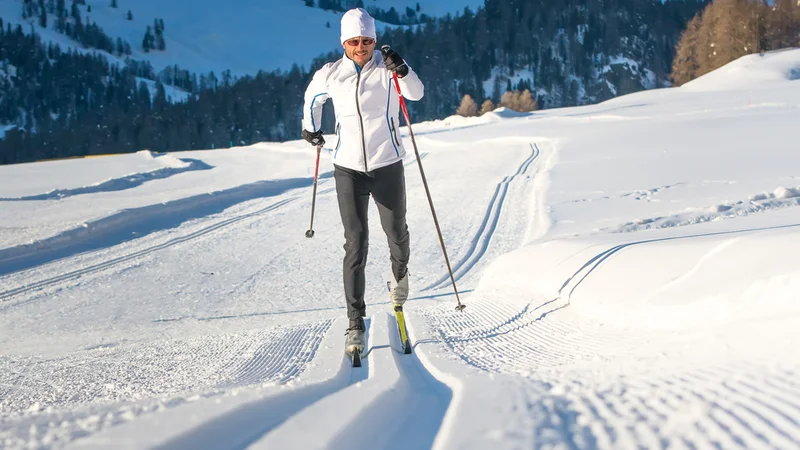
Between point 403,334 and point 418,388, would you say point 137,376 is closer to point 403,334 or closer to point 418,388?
point 403,334

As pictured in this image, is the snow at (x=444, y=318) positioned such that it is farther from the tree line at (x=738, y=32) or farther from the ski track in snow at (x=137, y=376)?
the tree line at (x=738, y=32)

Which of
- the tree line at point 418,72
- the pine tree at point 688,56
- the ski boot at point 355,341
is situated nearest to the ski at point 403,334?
the ski boot at point 355,341

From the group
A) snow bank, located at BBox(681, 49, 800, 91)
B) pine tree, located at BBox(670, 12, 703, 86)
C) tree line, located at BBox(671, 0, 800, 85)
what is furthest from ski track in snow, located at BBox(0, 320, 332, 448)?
pine tree, located at BBox(670, 12, 703, 86)

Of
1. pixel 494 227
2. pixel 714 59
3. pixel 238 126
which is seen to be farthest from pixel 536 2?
pixel 494 227

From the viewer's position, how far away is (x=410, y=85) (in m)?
3.97

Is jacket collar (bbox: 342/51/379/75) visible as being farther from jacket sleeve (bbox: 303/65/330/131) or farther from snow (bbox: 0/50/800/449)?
snow (bbox: 0/50/800/449)

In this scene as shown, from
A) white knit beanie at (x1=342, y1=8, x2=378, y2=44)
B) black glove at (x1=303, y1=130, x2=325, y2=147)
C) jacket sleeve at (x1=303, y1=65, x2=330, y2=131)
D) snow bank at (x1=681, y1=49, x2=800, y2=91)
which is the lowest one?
black glove at (x1=303, y1=130, x2=325, y2=147)

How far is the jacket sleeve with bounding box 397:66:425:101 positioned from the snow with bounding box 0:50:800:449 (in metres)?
1.57

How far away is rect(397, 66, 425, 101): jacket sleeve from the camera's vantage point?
155 inches

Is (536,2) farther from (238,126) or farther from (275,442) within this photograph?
(275,442)

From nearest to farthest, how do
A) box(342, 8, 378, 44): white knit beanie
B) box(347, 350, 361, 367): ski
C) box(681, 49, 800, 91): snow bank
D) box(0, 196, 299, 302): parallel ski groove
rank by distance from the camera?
box(347, 350, 361, 367): ski, box(342, 8, 378, 44): white knit beanie, box(0, 196, 299, 302): parallel ski groove, box(681, 49, 800, 91): snow bank

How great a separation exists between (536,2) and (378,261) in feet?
584

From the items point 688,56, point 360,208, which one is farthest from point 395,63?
point 688,56

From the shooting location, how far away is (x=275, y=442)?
201cm
